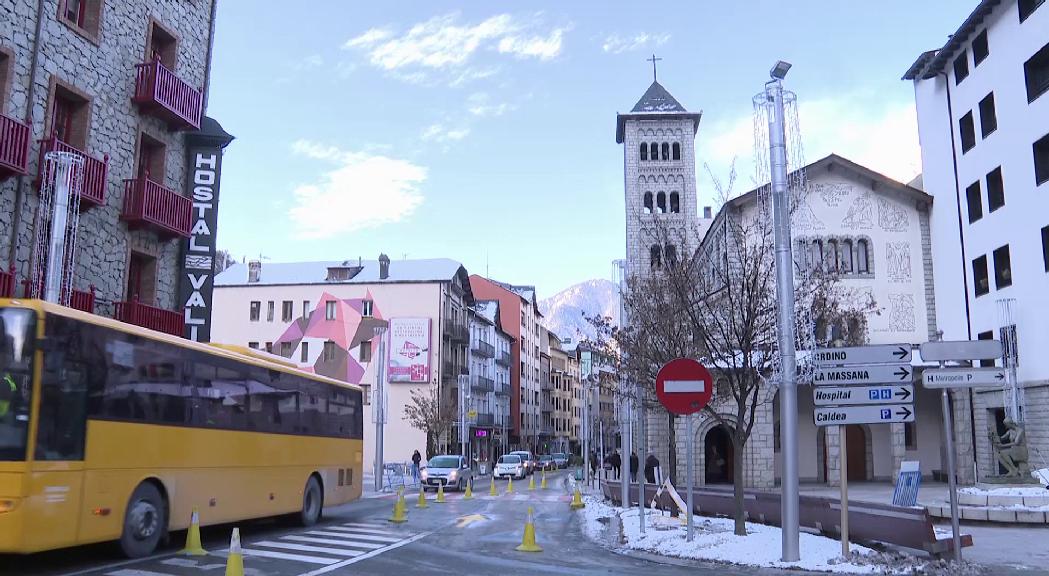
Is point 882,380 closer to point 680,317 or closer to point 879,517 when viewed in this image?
point 879,517

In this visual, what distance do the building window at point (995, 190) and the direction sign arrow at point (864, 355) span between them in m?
26.8

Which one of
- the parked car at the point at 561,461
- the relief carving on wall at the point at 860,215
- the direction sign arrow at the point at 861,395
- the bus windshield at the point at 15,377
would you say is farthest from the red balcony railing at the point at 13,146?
the parked car at the point at 561,461

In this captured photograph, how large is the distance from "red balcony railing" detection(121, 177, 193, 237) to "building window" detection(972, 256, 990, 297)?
3165 cm

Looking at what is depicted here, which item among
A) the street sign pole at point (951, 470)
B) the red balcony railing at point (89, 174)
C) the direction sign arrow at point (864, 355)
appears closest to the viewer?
the street sign pole at point (951, 470)

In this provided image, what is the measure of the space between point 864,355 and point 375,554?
7819mm

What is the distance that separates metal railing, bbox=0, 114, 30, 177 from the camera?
16.2 metres

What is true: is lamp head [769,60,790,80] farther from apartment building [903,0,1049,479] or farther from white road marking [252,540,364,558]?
apartment building [903,0,1049,479]

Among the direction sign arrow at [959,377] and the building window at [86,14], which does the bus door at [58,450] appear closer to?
the direction sign arrow at [959,377]

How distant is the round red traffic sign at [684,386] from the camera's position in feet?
41.9

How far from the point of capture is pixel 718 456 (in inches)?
1700

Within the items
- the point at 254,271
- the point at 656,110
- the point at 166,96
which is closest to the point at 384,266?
the point at 254,271

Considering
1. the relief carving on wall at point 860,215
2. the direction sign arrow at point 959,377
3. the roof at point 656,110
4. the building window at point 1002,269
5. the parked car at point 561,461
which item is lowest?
the parked car at point 561,461

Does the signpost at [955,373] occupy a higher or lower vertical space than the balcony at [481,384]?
lower

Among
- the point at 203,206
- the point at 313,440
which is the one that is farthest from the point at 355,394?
the point at 203,206
